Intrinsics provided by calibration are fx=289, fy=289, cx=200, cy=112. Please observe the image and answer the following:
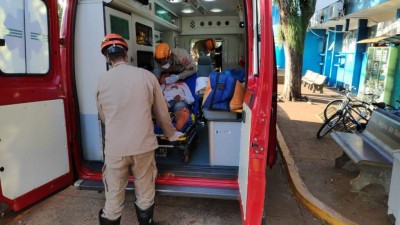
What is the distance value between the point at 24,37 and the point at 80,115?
1064mm

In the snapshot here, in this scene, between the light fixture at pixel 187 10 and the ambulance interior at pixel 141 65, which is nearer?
the ambulance interior at pixel 141 65

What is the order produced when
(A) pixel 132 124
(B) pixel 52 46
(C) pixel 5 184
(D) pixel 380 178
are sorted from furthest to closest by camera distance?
(D) pixel 380 178
(B) pixel 52 46
(A) pixel 132 124
(C) pixel 5 184

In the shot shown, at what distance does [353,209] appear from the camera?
11.0ft

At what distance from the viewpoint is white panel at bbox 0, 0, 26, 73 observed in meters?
2.30

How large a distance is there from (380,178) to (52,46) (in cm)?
408

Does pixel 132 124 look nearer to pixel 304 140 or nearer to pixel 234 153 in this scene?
pixel 234 153

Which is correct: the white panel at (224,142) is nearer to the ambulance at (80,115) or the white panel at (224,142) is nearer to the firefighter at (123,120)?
the ambulance at (80,115)

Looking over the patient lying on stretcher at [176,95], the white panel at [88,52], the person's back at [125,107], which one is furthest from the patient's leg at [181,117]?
the person's back at [125,107]

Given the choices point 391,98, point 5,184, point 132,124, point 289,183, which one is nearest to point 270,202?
point 289,183

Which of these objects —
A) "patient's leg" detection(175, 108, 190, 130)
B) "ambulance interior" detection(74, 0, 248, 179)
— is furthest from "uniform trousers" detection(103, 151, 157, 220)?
"patient's leg" detection(175, 108, 190, 130)

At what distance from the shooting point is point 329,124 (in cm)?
611

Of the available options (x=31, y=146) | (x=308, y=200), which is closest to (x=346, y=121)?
(x=308, y=200)

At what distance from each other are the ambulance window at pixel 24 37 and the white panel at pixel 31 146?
0.35m

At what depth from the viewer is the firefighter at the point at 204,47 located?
654cm
